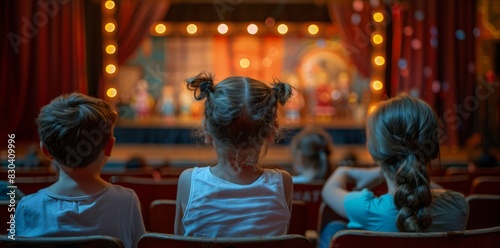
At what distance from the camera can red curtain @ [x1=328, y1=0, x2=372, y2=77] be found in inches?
302

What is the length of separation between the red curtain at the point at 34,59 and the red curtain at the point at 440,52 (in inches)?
161

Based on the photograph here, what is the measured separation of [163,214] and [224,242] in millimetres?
792

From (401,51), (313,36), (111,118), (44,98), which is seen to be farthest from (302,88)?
(111,118)

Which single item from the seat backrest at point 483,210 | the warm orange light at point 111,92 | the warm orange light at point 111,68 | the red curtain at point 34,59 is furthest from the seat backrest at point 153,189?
the warm orange light at point 111,68

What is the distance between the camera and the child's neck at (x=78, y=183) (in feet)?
5.44

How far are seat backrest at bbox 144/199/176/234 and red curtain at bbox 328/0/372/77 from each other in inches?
235

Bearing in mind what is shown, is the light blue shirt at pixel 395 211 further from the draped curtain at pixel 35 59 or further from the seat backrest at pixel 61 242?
the draped curtain at pixel 35 59

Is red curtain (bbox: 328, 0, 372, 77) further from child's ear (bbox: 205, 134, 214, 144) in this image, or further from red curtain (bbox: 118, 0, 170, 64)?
child's ear (bbox: 205, 134, 214, 144)

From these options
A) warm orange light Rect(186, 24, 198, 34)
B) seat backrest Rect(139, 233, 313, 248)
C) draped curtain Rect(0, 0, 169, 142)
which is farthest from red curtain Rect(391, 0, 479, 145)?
seat backrest Rect(139, 233, 313, 248)

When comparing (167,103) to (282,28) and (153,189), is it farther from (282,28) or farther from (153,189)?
(153,189)

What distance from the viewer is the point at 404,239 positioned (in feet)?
4.16

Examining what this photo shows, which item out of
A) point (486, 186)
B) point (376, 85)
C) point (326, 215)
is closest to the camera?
point (326, 215)

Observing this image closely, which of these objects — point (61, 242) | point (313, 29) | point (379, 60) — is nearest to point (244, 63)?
point (313, 29)

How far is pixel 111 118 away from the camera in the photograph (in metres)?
1.76
